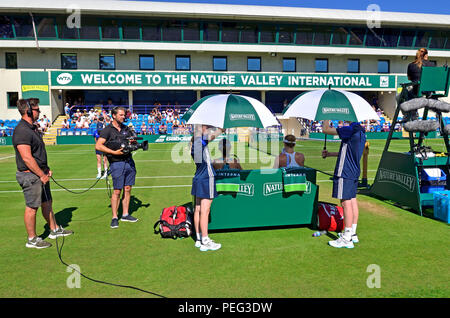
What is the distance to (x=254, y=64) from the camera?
125 ft

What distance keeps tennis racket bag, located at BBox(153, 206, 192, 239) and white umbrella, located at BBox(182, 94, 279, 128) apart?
1828mm

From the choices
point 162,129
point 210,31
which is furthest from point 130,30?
point 162,129

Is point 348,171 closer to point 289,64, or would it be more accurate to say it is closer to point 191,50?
point 191,50

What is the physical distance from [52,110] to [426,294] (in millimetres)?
36440

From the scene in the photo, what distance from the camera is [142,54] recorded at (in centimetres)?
3653

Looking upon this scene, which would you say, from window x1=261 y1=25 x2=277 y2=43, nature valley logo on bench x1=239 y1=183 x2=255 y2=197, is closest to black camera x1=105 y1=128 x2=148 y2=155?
nature valley logo on bench x1=239 y1=183 x2=255 y2=197

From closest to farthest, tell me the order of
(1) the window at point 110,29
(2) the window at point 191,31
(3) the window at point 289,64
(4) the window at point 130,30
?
(1) the window at point 110,29 < (4) the window at point 130,30 < (2) the window at point 191,31 < (3) the window at point 289,64

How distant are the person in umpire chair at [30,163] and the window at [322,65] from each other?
37.6 m

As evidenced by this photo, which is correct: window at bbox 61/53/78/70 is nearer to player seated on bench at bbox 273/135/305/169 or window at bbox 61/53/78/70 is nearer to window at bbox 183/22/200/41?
window at bbox 183/22/200/41

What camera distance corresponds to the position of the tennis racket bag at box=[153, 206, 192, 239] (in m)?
6.23

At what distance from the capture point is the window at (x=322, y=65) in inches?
1544

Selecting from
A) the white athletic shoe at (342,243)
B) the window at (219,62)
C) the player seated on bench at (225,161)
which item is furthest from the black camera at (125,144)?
the window at (219,62)

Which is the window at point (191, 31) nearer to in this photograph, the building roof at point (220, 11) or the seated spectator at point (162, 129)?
the building roof at point (220, 11)
